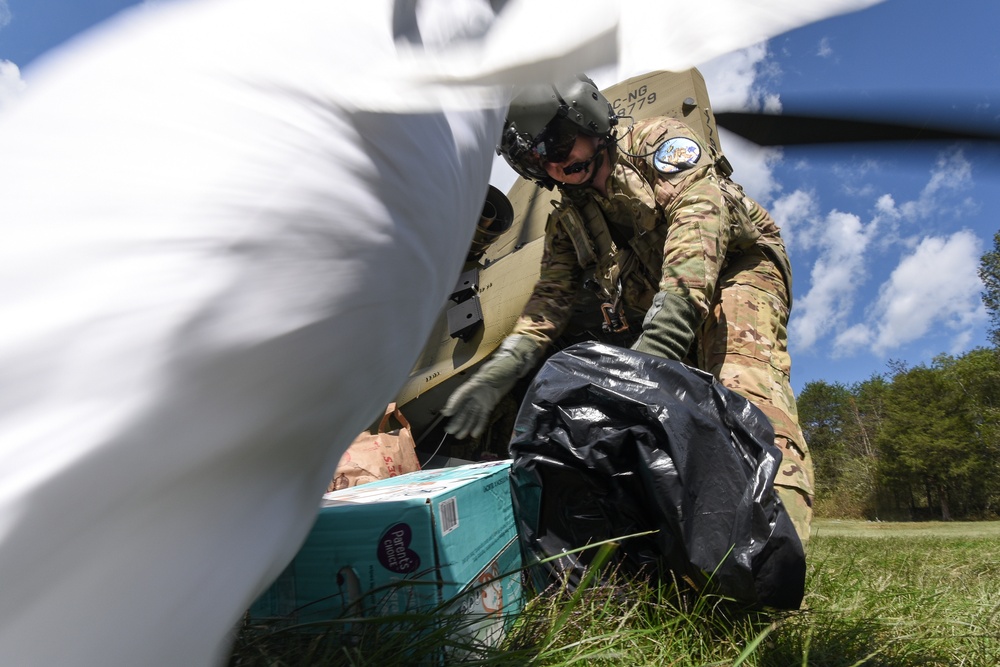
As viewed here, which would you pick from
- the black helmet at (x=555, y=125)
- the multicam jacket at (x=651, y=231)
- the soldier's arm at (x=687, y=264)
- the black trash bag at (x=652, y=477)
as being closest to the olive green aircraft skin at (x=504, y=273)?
the multicam jacket at (x=651, y=231)

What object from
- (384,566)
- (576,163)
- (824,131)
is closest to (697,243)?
(824,131)

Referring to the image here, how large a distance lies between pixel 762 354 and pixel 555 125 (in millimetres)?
993

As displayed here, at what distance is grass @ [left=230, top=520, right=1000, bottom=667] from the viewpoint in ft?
2.70

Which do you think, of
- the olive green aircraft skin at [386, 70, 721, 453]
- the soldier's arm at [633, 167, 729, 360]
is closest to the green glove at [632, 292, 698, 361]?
the soldier's arm at [633, 167, 729, 360]

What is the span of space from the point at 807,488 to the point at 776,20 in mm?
1195

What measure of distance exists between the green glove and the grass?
56 cm

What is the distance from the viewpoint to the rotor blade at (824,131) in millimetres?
898

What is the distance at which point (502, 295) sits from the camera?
319cm

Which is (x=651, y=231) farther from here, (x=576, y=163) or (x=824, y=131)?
(x=824, y=131)

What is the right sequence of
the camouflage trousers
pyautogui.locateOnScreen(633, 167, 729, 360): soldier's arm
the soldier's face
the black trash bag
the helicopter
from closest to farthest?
the black trash bag < the camouflage trousers < pyautogui.locateOnScreen(633, 167, 729, 360): soldier's arm < the soldier's face < the helicopter

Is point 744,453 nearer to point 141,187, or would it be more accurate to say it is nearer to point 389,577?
point 389,577

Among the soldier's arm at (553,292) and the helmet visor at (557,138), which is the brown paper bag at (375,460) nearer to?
the soldier's arm at (553,292)

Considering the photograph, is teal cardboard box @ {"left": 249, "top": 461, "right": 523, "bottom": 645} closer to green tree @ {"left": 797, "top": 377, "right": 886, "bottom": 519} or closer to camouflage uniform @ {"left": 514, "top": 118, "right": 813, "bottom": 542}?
camouflage uniform @ {"left": 514, "top": 118, "right": 813, "bottom": 542}

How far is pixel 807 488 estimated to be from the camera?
135cm
